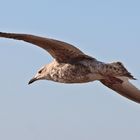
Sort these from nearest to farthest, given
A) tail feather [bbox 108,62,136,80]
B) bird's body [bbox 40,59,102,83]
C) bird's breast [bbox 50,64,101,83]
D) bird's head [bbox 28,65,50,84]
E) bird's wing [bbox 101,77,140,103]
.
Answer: tail feather [bbox 108,62,136,80], bird's body [bbox 40,59,102,83], bird's breast [bbox 50,64,101,83], bird's head [bbox 28,65,50,84], bird's wing [bbox 101,77,140,103]

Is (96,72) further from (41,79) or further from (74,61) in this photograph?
(41,79)

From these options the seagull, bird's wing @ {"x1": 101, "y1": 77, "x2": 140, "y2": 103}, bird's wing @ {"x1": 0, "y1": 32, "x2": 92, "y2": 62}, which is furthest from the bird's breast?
bird's wing @ {"x1": 101, "y1": 77, "x2": 140, "y2": 103}

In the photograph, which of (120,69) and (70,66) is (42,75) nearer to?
(70,66)

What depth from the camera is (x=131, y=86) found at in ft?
77.5

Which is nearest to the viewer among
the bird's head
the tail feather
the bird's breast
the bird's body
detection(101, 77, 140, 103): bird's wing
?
the tail feather

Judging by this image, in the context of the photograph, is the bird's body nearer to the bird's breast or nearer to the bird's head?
the bird's breast

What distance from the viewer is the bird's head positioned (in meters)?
22.6

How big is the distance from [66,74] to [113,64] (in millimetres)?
1699

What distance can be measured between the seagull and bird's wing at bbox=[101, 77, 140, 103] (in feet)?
0.58

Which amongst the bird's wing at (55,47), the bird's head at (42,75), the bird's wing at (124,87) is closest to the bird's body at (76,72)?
the bird's wing at (55,47)

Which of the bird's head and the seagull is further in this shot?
the bird's head

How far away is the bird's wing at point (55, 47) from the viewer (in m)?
20.0

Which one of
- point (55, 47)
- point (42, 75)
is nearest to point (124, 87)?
point (42, 75)

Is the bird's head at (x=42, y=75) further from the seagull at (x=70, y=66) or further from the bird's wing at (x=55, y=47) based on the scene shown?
the bird's wing at (x=55, y=47)
